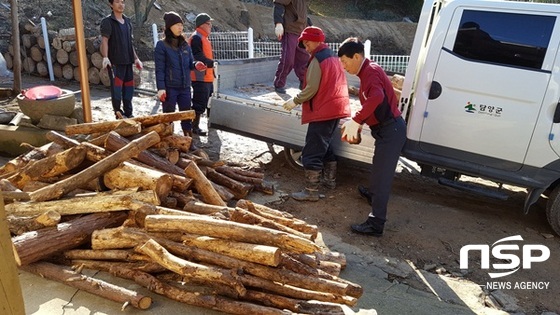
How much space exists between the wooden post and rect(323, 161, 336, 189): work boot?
439 centimetres

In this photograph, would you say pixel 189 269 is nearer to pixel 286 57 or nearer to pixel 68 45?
pixel 286 57

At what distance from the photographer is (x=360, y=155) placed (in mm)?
5395

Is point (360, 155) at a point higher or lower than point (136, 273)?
higher

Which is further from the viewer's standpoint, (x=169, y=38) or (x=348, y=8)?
(x=348, y=8)

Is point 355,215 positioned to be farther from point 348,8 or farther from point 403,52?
point 348,8

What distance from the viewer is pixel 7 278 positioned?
147 centimetres

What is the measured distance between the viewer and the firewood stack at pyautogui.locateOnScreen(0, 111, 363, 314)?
3191mm

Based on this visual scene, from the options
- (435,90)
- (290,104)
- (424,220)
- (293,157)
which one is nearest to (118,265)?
(290,104)

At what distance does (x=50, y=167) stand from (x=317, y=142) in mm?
2832

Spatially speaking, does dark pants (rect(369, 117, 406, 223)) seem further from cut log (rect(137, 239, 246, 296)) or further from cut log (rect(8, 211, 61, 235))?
cut log (rect(8, 211, 61, 235))

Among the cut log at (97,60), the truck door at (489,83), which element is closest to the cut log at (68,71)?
the cut log at (97,60)

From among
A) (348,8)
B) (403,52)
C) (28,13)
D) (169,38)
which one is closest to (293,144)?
(169,38)

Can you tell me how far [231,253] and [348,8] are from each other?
1217 inches

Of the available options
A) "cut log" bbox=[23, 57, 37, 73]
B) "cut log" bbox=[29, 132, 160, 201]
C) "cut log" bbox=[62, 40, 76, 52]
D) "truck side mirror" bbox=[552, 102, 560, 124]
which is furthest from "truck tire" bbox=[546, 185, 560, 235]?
"cut log" bbox=[23, 57, 37, 73]
